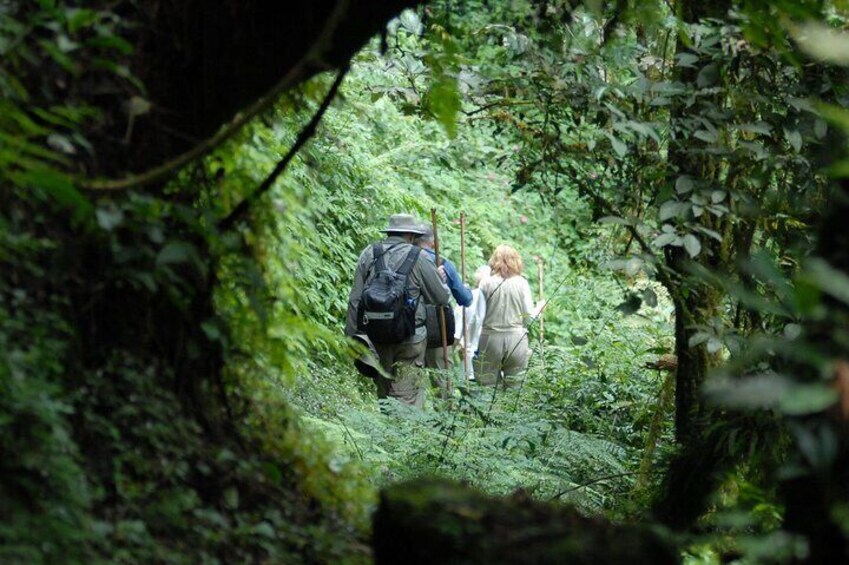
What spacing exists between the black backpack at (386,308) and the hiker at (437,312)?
2.54ft

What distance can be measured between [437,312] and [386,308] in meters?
1.24

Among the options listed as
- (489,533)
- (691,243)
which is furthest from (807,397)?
(691,243)

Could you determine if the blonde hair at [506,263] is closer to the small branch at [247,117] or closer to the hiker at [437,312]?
the hiker at [437,312]

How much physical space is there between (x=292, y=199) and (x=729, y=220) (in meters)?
2.97

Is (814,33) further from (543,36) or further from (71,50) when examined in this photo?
(543,36)

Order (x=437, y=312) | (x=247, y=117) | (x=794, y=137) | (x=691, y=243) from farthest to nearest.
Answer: (x=437, y=312)
(x=794, y=137)
(x=691, y=243)
(x=247, y=117)

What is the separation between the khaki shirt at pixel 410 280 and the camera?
→ 432 inches

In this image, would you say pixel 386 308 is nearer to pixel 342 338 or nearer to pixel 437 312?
pixel 437 312

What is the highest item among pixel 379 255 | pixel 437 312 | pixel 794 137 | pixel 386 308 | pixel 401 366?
pixel 794 137

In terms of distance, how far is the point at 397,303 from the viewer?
422 inches

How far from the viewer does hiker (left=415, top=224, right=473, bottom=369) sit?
1176cm

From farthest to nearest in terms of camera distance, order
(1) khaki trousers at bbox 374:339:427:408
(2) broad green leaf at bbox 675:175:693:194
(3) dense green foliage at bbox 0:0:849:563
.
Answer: (1) khaki trousers at bbox 374:339:427:408 < (2) broad green leaf at bbox 675:175:693:194 < (3) dense green foliage at bbox 0:0:849:563

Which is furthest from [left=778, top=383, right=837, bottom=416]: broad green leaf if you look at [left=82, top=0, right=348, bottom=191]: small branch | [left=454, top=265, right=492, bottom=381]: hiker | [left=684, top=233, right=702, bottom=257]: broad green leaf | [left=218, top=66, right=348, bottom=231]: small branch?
[left=454, top=265, right=492, bottom=381]: hiker

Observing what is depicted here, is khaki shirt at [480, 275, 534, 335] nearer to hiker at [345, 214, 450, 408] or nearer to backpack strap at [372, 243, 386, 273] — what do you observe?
hiker at [345, 214, 450, 408]
